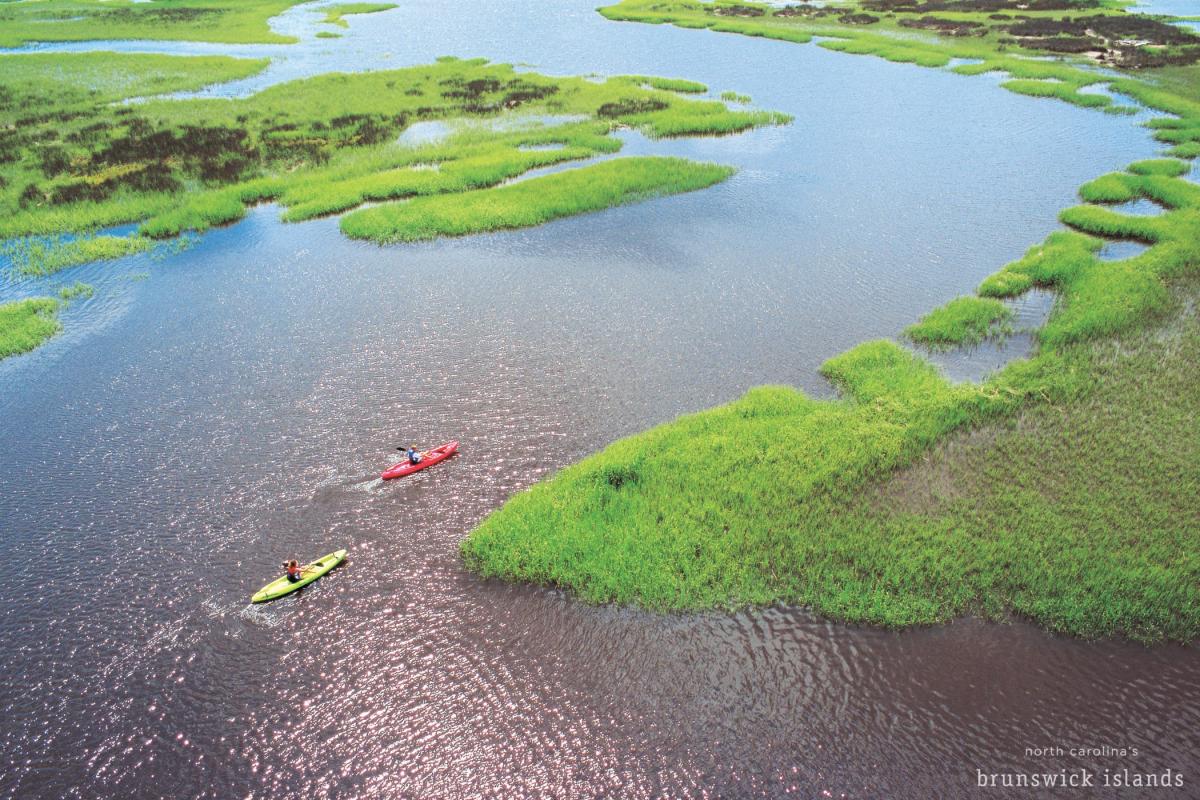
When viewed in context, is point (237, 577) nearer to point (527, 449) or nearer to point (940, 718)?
point (527, 449)

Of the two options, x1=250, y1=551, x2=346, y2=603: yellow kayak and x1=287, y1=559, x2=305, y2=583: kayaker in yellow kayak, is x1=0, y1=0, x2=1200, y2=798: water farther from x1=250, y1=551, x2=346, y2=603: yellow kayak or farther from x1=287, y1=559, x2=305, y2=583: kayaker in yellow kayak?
x1=287, y1=559, x2=305, y2=583: kayaker in yellow kayak

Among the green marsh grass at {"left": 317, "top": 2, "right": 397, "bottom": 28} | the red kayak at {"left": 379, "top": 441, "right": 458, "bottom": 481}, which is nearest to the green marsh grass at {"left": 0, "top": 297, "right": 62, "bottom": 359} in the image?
the red kayak at {"left": 379, "top": 441, "right": 458, "bottom": 481}

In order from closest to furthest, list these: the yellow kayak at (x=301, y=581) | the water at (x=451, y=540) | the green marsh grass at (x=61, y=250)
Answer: the water at (x=451, y=540) < the yellow kayak at (x=301, y=581) < the green marsh grass at (x=61, y=250)

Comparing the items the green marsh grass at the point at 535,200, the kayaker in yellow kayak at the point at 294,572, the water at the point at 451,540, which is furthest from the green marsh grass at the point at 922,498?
the green marsh grass at the point at 535,200

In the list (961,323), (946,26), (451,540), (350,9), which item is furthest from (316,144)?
(350,9)

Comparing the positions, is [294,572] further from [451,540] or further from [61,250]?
[61,250]

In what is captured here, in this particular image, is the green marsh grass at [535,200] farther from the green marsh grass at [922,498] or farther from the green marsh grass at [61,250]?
the green marsh grass at [922,498]

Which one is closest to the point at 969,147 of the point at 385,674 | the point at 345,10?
the point at 385,674
